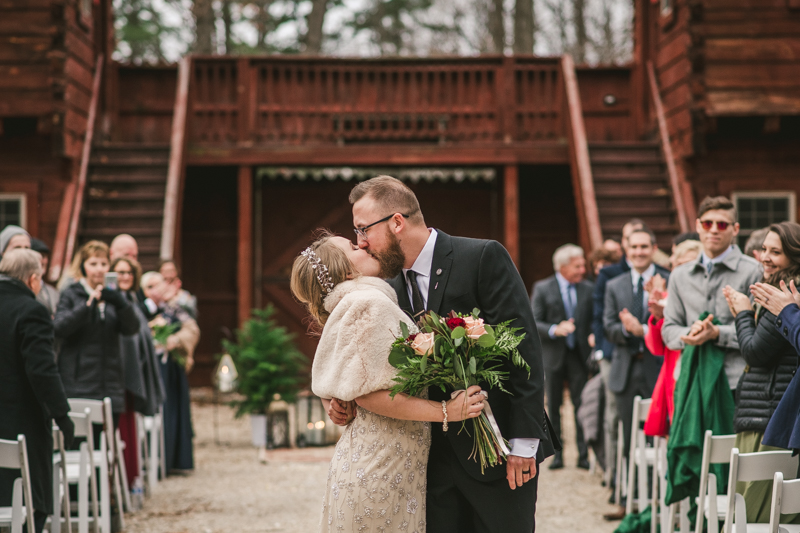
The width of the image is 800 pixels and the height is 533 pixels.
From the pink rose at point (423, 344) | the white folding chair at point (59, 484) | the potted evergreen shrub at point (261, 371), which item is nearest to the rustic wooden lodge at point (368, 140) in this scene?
the potted evergreen shrub at point (261, 371)

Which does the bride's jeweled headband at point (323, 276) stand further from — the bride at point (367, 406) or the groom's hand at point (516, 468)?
the groom's hand at point (516, 468)

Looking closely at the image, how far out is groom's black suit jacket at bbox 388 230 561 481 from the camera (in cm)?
332

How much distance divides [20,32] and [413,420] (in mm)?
11080

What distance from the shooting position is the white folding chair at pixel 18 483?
443cm

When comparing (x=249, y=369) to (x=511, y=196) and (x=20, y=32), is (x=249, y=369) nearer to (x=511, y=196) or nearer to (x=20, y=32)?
(x=511, y=196)

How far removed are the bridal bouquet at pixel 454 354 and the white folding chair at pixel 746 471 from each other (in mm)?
1280

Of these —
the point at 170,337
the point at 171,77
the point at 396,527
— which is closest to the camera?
the point at 396,527

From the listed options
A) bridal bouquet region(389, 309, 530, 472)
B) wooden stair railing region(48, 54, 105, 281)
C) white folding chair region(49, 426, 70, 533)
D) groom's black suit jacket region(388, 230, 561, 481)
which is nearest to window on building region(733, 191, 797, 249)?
wooden stair railing region(48, 54, 105, 281)

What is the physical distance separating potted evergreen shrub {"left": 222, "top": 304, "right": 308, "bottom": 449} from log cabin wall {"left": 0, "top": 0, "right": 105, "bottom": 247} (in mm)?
4140

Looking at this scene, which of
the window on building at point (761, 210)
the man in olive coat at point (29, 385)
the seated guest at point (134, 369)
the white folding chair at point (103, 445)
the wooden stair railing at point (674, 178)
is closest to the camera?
the man in olive coat at point (29, 385)

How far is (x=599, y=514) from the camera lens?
698 cm

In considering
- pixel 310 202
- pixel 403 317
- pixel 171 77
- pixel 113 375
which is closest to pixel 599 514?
pixel 113 375

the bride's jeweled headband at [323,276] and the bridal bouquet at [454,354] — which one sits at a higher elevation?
the bride's jeweled headband at [323,276]

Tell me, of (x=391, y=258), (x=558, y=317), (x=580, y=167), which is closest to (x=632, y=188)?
(x=580, y=167)
